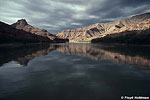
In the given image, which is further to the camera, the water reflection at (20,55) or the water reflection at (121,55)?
the water reflection at (20,55)

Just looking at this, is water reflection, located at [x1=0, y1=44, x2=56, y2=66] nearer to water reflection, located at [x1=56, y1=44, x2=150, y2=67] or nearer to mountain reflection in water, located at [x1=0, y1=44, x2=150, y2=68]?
mountain reflection in water, located at [x1=0, y1=44, x2=150, y2=68]

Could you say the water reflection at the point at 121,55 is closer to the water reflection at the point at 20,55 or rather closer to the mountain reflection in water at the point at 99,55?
the mountain reflection in water at the point at 99,55

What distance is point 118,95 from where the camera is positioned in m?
13.1

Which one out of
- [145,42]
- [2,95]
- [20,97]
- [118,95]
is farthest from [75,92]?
[145,42]

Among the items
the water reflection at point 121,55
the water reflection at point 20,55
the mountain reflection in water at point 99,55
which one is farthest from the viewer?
the water reflection at point 20,55

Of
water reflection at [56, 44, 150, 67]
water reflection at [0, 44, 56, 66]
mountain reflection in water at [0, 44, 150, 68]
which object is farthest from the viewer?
water reflection at [0, 44, 56, 66]

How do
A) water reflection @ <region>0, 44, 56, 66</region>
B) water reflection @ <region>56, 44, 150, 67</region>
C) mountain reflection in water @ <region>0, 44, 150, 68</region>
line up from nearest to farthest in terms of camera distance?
1. water reflection @ <region>56, 44, 150, 67</region>
2. mountain reflection in water @ <region>0, 44, 150, 68</region>
3. water reflection @ <region>0, 44, 56, 66</region>

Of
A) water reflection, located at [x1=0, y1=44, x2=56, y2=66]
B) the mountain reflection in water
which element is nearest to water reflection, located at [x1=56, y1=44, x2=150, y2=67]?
the mountain reflection in water

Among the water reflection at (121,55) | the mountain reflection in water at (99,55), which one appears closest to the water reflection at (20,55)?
the mountain reflection in water at (99,55)

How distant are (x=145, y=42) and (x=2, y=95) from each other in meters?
177

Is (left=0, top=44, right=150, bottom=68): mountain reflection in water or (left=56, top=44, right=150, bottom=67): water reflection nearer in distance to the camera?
(left=56, top=44, right=150, bottom=67): water reflection

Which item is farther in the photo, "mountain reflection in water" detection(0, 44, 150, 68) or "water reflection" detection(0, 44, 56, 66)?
"water reflection" detection(0, 44, 56, 66)

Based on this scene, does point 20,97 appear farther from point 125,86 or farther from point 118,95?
point 125,86

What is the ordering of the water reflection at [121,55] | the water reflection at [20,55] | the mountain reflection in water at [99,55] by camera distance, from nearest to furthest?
the water reflection at [121,55] → the mountain reflection in water at [99,55] → the water reflection at [20,55]
